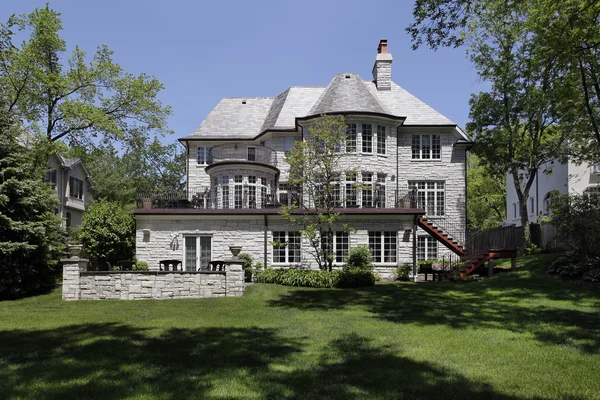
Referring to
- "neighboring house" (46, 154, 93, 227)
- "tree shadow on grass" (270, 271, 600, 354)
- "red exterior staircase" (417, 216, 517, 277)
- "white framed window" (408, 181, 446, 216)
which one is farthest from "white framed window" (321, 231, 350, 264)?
"neighboring house" (46, 154, 93, 227)

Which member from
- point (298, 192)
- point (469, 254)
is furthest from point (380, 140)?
point (469, 254)

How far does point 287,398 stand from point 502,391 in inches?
101

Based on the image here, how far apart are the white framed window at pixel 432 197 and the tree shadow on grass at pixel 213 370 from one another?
18.8 m

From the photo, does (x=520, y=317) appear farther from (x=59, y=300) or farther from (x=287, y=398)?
(x=59, y=300)

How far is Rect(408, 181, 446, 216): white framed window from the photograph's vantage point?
25734 millimetres

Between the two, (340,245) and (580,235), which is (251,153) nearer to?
(340,245)

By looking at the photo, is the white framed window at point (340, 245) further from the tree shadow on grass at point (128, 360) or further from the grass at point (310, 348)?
the tree shadow on grass at point (128, 360)

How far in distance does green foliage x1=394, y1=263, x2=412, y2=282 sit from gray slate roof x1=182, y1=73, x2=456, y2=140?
8.61m

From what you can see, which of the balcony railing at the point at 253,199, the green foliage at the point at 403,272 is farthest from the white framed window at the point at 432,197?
the green foliage at the point at 403,272

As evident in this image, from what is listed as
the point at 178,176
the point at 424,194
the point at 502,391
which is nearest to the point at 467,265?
the point at 424,194

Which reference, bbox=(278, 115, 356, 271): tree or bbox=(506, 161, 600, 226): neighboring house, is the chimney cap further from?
bbox=(506, 161, 600, 226): neighboring house

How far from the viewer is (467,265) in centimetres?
1908

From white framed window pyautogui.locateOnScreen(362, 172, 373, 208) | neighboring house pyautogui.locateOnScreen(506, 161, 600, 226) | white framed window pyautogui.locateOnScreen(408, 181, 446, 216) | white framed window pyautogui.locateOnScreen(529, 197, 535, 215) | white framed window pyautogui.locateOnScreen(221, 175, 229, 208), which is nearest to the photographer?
white framed window pyautogui.locateOnScreen(221, 175, 229, 208)

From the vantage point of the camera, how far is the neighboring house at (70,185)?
3370 centimetres
